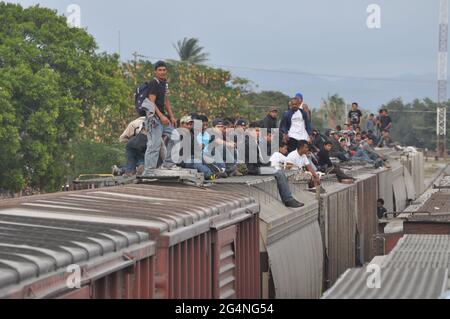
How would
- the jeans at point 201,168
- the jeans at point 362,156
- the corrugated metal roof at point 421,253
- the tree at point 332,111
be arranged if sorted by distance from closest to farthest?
1. the corrugated metal roof at point 421,253
2. the jeans at point 201,168
3. the jeans at point 362,156
4. the tree at point 332,111

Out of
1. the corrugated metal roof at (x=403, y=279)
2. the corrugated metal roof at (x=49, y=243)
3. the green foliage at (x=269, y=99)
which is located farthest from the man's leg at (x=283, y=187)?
the green foliage at (x=269, y=99)

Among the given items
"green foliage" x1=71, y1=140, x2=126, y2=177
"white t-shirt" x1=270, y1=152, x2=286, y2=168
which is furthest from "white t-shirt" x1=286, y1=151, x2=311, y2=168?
"green foliage" x1=71, y1=140, x2=126, y2=177

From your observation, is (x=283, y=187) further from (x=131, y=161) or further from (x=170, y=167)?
(x=131, y=161)

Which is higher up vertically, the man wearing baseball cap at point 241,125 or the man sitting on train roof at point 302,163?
the man wearing baseball cap at point 241,125

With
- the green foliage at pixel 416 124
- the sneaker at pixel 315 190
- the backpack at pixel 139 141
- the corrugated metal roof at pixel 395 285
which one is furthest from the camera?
the green foliage at pixel 416 124

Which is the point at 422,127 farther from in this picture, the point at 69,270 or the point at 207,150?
the point at 69,270

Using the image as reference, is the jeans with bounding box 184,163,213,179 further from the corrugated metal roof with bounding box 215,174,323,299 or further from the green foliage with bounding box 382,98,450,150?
the green foliage with bounding box 382,98,450,150

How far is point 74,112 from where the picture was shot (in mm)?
37469

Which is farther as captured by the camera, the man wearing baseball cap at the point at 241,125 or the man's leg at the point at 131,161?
the man wearing baseball cap at the point at 241,125

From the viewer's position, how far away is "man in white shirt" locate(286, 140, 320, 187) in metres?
14.7

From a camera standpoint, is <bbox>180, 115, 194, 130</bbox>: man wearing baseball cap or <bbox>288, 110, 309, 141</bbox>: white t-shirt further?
<bbox>288, 110, 309, 141</bbox>: white t-shirt

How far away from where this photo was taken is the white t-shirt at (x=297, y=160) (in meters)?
14.7

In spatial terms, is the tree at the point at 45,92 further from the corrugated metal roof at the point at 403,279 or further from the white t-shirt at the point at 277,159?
the corrugated metal roof at the point at 403,279

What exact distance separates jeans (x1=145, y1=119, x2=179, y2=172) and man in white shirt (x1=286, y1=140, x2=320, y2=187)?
128 inches
